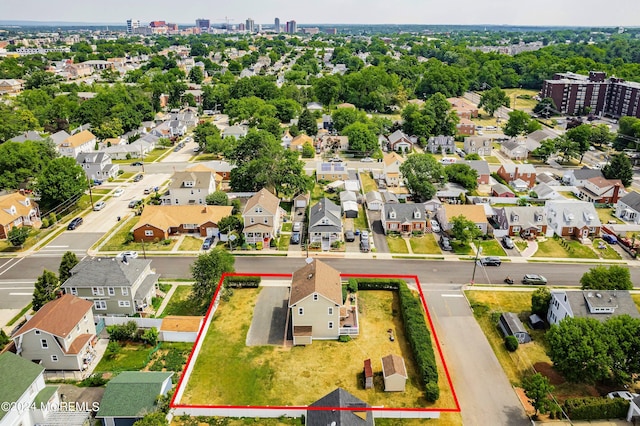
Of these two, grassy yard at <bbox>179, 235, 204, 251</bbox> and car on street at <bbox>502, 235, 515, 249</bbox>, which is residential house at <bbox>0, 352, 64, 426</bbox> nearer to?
grassy yard at <bbox>179, 235, 204, 251</bbox>

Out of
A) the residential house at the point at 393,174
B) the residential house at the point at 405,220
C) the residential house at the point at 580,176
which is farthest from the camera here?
the residential house at the point at 393,174

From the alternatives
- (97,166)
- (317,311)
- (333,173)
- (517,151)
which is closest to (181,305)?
(317,311)

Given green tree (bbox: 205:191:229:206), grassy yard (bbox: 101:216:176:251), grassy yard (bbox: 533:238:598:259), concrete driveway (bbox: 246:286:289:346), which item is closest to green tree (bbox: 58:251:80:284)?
grassy yard (bbox: 101:216:176:251)

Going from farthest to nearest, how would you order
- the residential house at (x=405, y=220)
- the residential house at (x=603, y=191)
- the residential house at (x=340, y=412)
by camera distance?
the residential house at (x=603, y=191) → the residential house at (x=405, y=220) → the residential house at (x=340, y=412)

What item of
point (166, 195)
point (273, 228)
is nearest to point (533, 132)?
point (273, 228)

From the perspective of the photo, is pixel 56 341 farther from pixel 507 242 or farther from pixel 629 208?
pixel 629 208

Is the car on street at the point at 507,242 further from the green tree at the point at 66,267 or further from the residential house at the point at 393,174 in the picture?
the green tree at the point at 66,267

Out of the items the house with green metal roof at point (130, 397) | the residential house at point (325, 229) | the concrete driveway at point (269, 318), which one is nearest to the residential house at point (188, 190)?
the residential house at point (325, 229)
